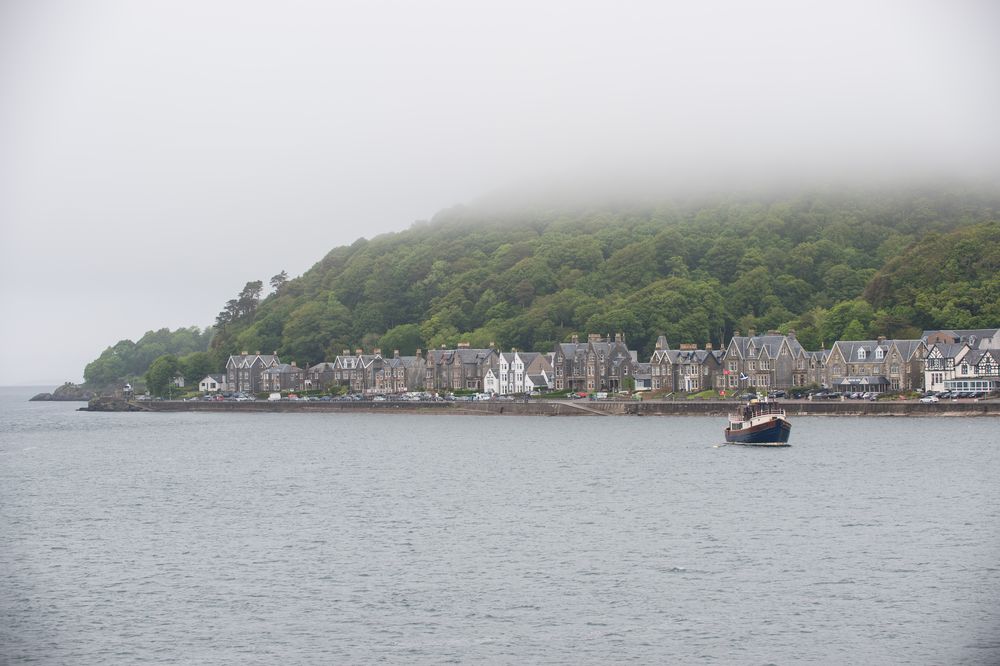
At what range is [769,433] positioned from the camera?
243ft

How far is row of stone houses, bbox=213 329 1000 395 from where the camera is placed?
10938 cm

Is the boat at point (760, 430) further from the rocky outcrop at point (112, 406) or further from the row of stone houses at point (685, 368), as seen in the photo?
the rocky outcrop at point (112, 406)

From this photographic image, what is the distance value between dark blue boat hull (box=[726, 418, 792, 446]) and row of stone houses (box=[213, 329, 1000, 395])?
41.1 m

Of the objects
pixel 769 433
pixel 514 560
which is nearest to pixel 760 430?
pixel 769 433

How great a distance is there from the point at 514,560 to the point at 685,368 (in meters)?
95.5

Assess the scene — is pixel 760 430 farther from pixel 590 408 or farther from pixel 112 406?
pixel 112 406

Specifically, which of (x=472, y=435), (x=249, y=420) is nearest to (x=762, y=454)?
(x=472, y=435)

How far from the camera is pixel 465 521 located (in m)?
43.1

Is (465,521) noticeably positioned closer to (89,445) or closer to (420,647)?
(420,647)

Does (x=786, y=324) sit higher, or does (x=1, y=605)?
(x=786, y=324)

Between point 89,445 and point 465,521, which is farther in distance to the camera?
point 89,445

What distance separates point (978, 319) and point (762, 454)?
65517 millimetres

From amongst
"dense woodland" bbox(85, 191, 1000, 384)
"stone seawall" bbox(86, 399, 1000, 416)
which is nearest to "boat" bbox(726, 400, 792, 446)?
"stone seawall" bbox(86, 399, 1000, 416)

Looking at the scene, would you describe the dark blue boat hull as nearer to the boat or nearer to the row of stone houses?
the boat
